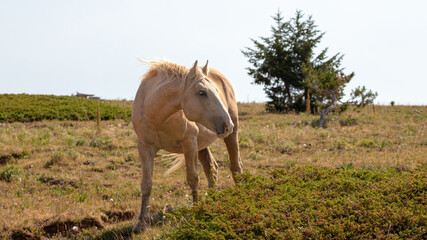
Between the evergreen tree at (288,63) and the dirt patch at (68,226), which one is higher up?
the evergreen tree at (288,63)

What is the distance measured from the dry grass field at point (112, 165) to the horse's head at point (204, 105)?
3.88 ft

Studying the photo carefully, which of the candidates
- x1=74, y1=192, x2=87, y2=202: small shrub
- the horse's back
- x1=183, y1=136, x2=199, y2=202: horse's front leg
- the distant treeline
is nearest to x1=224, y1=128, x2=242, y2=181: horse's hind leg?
the horse's back

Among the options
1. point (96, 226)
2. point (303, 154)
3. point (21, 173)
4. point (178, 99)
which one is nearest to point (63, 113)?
point (21, 173)

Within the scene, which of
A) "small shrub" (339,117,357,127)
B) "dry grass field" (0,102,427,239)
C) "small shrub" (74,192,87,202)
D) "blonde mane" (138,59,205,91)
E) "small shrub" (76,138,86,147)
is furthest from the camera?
"small shrub" (339,117,357,127)

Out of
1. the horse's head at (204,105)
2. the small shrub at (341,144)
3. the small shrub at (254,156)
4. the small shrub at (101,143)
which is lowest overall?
the small shrub at (254,156)

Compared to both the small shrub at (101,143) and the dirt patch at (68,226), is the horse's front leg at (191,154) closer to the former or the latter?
the dirt patch at (68,226)

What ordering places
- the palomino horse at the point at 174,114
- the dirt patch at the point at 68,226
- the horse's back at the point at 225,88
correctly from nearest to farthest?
1. the palomino horse at the point at 174,114
2. the dirt patch at the point at 68,226
3. the horse's back at the point at 225,88

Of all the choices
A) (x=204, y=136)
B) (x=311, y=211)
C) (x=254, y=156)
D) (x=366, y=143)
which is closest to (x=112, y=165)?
(x=254, y=156)

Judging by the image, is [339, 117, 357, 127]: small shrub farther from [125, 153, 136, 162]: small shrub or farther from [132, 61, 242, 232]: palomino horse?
[132, 61, 242, 232]: palomino horse

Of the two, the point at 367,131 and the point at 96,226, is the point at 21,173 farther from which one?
the point at 367,131

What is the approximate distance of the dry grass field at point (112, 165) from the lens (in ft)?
21.0

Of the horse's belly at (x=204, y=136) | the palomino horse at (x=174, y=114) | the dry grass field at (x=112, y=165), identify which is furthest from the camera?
the dry grass field at (x=112, y=165)

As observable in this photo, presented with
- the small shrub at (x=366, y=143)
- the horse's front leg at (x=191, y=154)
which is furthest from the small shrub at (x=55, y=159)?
the small shrub at (x=366, y=143)

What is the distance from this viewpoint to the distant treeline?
1675 centimetres
